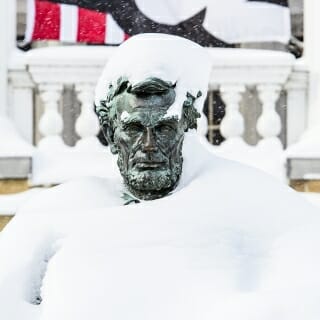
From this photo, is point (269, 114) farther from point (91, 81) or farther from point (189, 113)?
point (189, 113)

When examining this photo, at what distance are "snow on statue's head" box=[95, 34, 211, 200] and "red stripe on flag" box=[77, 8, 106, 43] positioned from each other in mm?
3506

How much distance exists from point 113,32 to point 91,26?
0.11 m

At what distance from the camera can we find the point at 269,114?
7258 millimetres

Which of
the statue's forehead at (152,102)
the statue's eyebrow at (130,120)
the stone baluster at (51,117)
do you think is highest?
the statue's forehead at (152,102)

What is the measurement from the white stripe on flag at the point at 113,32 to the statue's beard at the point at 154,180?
358 centimetres

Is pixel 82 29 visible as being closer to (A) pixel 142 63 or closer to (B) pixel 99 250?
(A) pixel 142 63

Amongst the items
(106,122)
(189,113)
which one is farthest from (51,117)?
(189,113)

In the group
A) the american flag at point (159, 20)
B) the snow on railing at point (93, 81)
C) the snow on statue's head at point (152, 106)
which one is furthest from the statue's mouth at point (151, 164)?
the american flag at point (159, 20)

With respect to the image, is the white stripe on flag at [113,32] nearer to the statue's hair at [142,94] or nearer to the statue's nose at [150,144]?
the statue's hair at [142,94]

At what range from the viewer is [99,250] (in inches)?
133

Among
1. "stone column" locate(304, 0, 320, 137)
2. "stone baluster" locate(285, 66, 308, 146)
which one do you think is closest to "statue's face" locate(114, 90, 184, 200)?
"stone column" locate(304, 0, 320, 137)

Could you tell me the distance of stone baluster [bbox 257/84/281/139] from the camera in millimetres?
7234

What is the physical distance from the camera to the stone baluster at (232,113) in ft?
23.8

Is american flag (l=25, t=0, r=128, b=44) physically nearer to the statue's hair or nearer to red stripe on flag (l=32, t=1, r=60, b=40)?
red stripe on flag (l=32, t=1, r=60, b=40)
